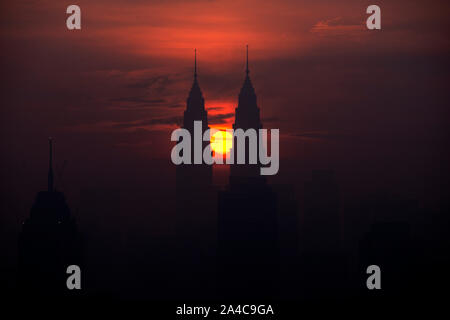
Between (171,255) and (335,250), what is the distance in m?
42.9

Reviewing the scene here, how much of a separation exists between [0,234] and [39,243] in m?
21.3

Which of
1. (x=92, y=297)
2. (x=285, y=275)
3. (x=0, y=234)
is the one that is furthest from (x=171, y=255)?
(x=92, y=297)

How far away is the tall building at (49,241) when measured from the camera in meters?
152

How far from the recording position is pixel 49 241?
155 metres

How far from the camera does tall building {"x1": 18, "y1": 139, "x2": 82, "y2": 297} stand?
151625mm

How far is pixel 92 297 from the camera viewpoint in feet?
351

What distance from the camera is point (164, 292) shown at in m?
152

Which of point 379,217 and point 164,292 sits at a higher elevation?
point 379,217

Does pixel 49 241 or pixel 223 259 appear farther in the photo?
pixel 223 259
